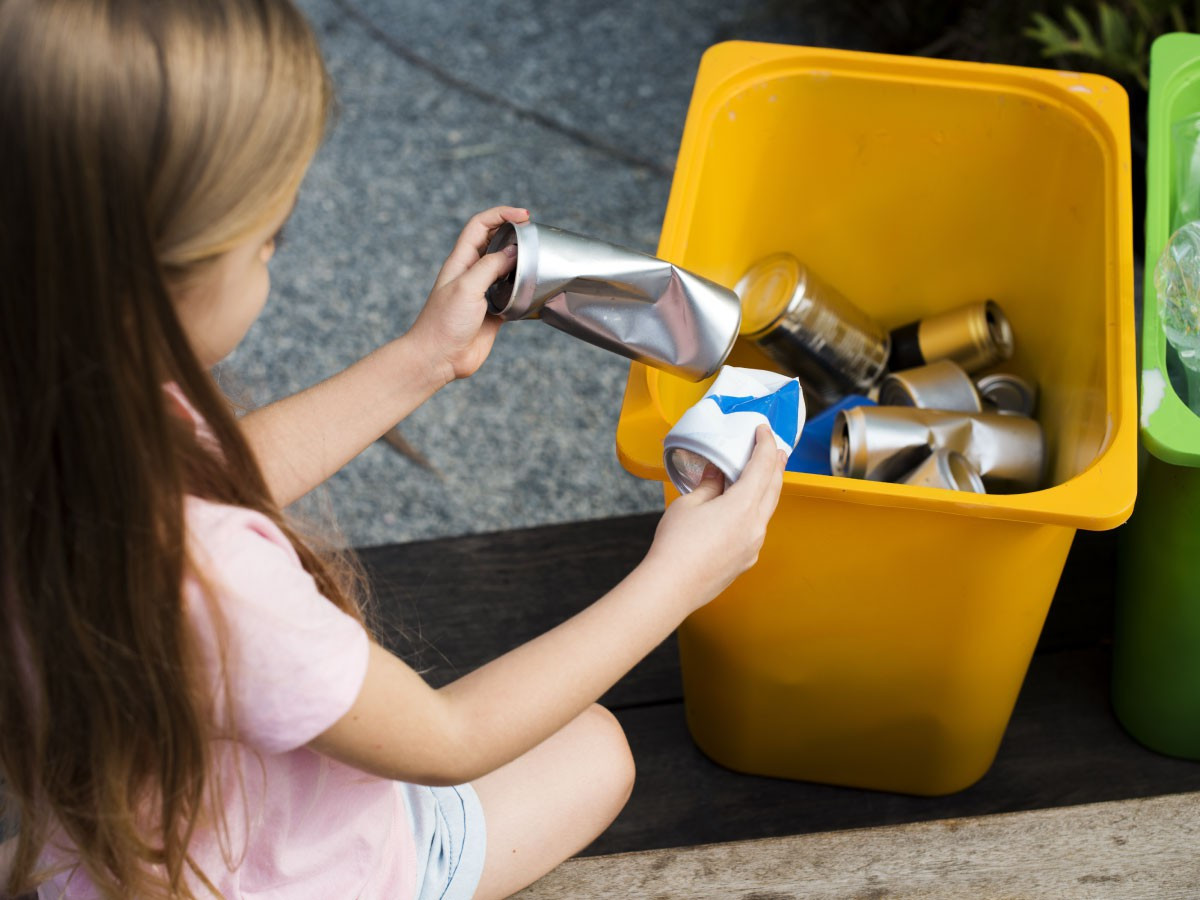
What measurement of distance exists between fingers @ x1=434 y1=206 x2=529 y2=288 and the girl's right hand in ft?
0.88

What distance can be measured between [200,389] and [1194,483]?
785mm

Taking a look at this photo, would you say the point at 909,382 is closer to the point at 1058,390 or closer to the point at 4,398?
the point at 1058,390

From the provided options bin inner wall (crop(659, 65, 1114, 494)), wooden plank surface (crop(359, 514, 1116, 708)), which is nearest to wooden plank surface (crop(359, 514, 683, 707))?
wooden plank surface (crop(359, 514, 1116, 708))

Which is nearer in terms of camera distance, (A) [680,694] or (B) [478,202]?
(A) [680,694]

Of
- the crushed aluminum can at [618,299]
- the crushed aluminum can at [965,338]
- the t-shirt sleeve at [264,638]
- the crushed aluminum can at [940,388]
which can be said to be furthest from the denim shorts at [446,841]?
the crushed aluminum can at [965,338]

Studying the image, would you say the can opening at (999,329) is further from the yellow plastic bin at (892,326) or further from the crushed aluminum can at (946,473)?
the crushed aluminum can at (946,473)

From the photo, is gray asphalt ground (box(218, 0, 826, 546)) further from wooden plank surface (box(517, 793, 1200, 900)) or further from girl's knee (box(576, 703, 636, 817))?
wooden plank surface (box(517, 793, 1200, 900))

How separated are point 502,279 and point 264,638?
1.20 ft

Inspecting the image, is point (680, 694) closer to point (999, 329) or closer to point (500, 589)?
point (500, 589)

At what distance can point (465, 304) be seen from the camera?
0.90 metres

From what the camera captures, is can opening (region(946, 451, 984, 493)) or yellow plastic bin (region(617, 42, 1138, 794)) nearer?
yellow plastic bin (region(617, 42, 1138, 794))

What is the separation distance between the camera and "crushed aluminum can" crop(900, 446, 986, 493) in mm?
1024

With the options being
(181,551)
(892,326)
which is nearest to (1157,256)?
(892,326)

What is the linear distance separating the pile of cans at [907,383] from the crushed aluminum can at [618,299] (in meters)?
0.24
